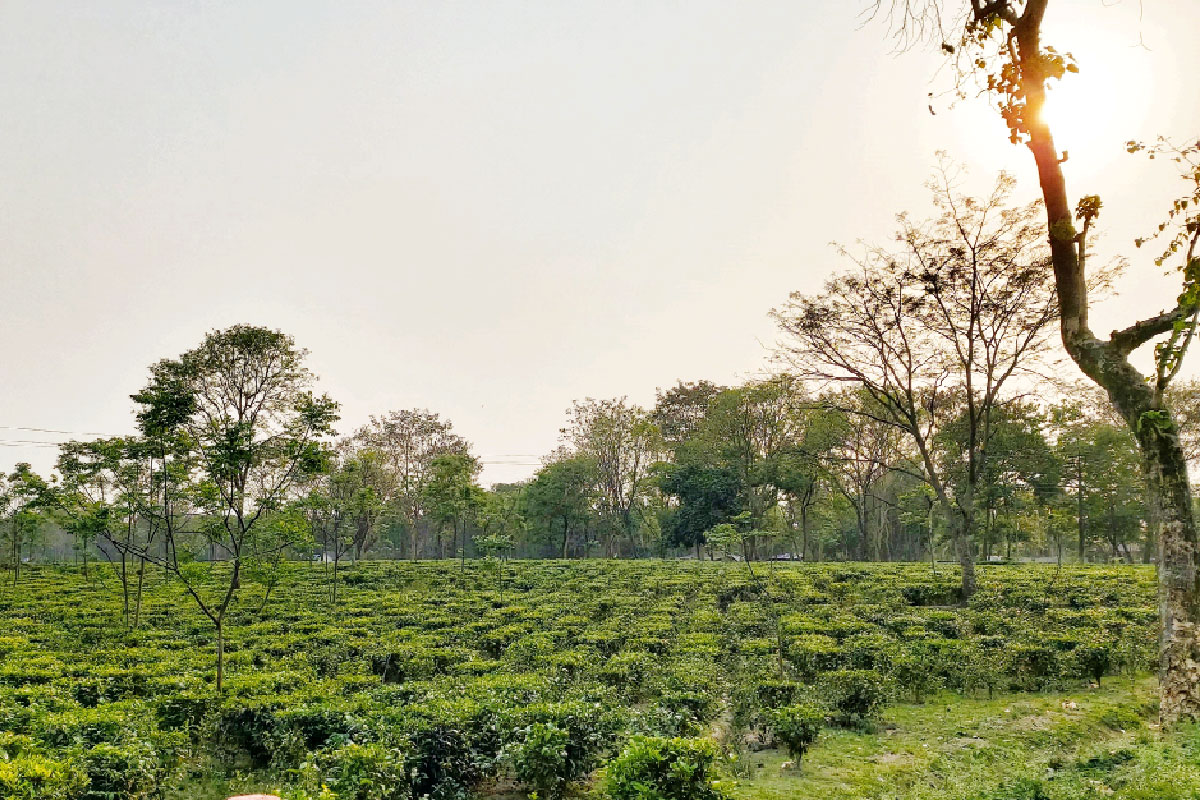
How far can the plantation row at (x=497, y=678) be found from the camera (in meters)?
6.02

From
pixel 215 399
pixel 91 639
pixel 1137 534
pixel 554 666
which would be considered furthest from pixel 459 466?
pixel 1137 534

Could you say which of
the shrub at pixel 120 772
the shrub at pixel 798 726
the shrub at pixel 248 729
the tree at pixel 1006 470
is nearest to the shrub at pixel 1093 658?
the shrub at pixel 798 726

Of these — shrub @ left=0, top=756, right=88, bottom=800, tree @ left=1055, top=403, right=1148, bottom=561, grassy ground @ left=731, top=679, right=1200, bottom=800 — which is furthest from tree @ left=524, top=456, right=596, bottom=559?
shrub @ left=0, top=756, right=88, bottom=800

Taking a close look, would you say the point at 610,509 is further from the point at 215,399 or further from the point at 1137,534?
the point at 1137,534

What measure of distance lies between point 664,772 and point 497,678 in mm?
4612

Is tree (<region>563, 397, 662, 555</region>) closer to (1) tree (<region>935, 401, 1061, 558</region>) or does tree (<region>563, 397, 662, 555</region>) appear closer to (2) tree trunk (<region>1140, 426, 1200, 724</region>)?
(1) tree (<region>935, 401, 1061, 558</region>)

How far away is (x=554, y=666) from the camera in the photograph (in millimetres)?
10680

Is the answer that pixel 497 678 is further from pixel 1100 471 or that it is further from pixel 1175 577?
pixel 1100 471

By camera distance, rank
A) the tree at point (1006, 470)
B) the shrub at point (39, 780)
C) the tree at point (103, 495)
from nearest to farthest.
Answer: the shrub at point (39, 780) < the tree at point (103, 495) < the tree at point (1006, 470)

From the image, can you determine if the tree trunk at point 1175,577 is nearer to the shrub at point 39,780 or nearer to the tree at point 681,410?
the shrub at point 39,780

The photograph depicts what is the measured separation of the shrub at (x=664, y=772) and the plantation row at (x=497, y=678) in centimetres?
2

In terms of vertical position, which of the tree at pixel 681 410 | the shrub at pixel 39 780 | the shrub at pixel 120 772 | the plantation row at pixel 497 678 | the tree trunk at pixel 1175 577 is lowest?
the plantation row at pixel 497 678

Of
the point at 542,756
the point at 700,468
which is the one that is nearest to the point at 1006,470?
the point at 700,468

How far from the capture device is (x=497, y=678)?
915cm
